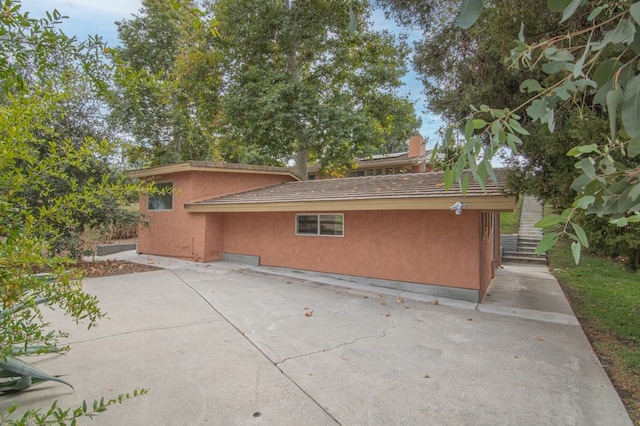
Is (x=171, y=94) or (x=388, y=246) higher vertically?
(x=171, y=94)

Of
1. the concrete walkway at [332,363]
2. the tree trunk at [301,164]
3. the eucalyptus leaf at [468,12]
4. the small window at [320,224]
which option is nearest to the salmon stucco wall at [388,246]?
the small window at [320,224]

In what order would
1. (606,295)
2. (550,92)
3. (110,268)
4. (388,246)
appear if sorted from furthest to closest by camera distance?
(110,268) < (388,246) < (606,295) < (550,92)

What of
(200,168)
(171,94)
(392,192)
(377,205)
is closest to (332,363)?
(377,205)

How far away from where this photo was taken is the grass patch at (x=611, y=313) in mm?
3922

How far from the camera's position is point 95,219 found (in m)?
10.4

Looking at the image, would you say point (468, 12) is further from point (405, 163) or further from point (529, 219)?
point (405, 163)

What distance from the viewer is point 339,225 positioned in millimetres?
9477

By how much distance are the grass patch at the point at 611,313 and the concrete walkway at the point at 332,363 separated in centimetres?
20

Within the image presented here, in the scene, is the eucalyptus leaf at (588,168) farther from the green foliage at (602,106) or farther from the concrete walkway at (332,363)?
the concrete walkway at (332,363)

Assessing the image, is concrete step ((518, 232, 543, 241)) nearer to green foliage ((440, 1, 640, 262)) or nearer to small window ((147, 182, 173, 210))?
small window ((147, 182, 173, 210))

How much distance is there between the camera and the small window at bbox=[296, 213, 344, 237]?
9500 millimetres

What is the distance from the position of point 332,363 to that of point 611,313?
20.0 ft

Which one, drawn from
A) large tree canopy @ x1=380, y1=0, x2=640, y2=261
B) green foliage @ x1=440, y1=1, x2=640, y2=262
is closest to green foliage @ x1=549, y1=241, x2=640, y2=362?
large tree canopy @ x1=380, y1=0, x2=640, y2=261

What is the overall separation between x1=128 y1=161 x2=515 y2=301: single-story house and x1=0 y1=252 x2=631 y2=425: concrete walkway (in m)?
1.15
